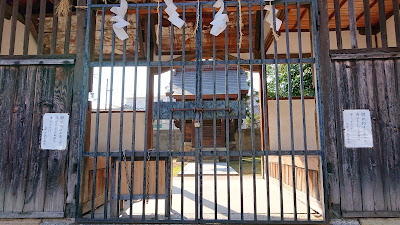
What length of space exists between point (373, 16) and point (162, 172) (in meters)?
6.14

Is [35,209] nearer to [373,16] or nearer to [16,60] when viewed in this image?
[16,60]

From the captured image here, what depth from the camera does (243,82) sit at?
11.4m

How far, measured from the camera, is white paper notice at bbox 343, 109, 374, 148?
3496 mm

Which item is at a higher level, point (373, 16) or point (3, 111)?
point (373, 16)

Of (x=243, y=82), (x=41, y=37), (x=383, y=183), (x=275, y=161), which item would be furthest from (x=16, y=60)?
(x=243, y=82)

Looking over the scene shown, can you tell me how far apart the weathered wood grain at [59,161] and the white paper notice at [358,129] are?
395 centimetres

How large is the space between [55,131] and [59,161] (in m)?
0.43

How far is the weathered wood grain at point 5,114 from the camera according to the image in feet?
11.8

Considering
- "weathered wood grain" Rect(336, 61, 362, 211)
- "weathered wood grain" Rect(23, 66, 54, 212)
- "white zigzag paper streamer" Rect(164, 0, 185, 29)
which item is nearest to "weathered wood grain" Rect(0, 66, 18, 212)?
"weathered wood grain" Rect(23, 66, 54, 212)

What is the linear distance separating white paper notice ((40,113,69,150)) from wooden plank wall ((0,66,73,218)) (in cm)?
7

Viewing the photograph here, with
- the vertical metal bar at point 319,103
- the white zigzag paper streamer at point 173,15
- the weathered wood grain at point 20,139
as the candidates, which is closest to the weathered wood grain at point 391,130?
the vertical metal bar at point 319,103

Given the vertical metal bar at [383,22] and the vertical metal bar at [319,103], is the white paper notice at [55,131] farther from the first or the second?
the vertical metal bar at [383,22]

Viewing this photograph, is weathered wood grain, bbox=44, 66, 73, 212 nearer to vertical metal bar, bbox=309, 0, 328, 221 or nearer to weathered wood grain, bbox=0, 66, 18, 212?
weathered wood grain, bbox=0, 66, 18, 212

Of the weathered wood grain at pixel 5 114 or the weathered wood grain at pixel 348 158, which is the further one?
the weathered wood grain at pixel 5 114
